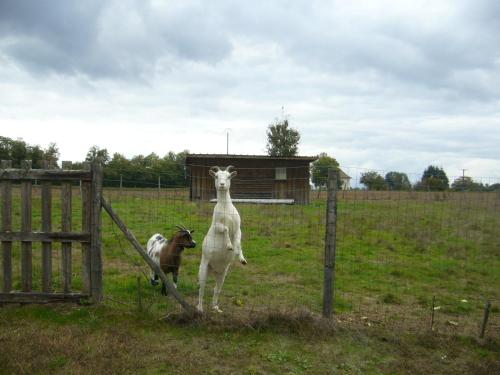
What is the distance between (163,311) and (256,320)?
1.69 m

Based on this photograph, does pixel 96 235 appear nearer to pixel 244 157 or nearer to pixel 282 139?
pixel 244 157

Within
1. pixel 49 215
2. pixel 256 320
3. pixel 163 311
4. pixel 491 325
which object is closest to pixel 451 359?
pixel 491 325

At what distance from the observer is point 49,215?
641 cm

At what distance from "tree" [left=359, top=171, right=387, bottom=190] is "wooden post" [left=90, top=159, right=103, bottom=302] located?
4781 millimetres

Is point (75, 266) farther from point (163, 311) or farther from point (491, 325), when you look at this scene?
point (491, 325)

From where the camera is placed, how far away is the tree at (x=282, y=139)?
52.4 metres

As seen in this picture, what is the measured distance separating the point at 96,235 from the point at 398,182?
19.1 feet

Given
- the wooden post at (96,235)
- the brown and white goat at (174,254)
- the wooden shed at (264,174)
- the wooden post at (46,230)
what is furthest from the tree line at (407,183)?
the wooden shed at (264,174)

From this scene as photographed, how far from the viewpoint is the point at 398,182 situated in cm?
785

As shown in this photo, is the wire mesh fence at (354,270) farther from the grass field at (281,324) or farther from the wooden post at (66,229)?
the wooden post at (66,229)

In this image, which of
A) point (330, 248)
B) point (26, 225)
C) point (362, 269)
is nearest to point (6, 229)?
point (26, 225)

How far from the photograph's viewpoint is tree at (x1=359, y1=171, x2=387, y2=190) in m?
7.58

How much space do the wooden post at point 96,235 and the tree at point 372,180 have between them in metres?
4.78

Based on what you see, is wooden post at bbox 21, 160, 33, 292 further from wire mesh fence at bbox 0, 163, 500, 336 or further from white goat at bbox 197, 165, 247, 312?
white goat at bbox 197, 165, 247, 312
